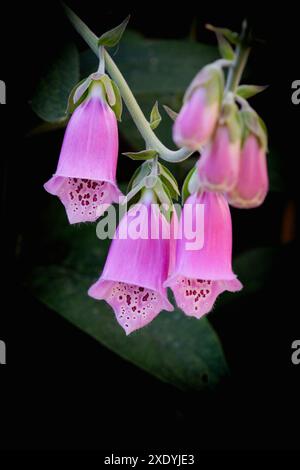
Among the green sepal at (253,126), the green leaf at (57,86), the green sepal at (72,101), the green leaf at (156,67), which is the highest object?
the green leaf at (156,67)

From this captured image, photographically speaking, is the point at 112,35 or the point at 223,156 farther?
the point at 112,35

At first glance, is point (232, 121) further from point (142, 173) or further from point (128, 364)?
point (128, 364)

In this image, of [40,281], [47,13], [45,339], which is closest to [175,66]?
[47,13]

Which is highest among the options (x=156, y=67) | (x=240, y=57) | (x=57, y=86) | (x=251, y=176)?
(x=156, y=67)

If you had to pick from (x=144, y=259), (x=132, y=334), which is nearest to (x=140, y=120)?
(x=144, y=259)

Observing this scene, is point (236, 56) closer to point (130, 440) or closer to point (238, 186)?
point (238, 186)

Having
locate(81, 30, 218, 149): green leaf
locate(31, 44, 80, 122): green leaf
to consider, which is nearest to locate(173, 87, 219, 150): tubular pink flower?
locate(31, 44, 80, 122): green leaf

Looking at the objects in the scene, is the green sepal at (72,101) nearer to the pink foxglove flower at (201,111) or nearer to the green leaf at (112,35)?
the green leaf at (112,35)

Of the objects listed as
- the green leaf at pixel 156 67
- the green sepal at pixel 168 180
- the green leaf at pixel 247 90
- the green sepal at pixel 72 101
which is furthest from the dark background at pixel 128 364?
the green leaf at pixel 247 90
